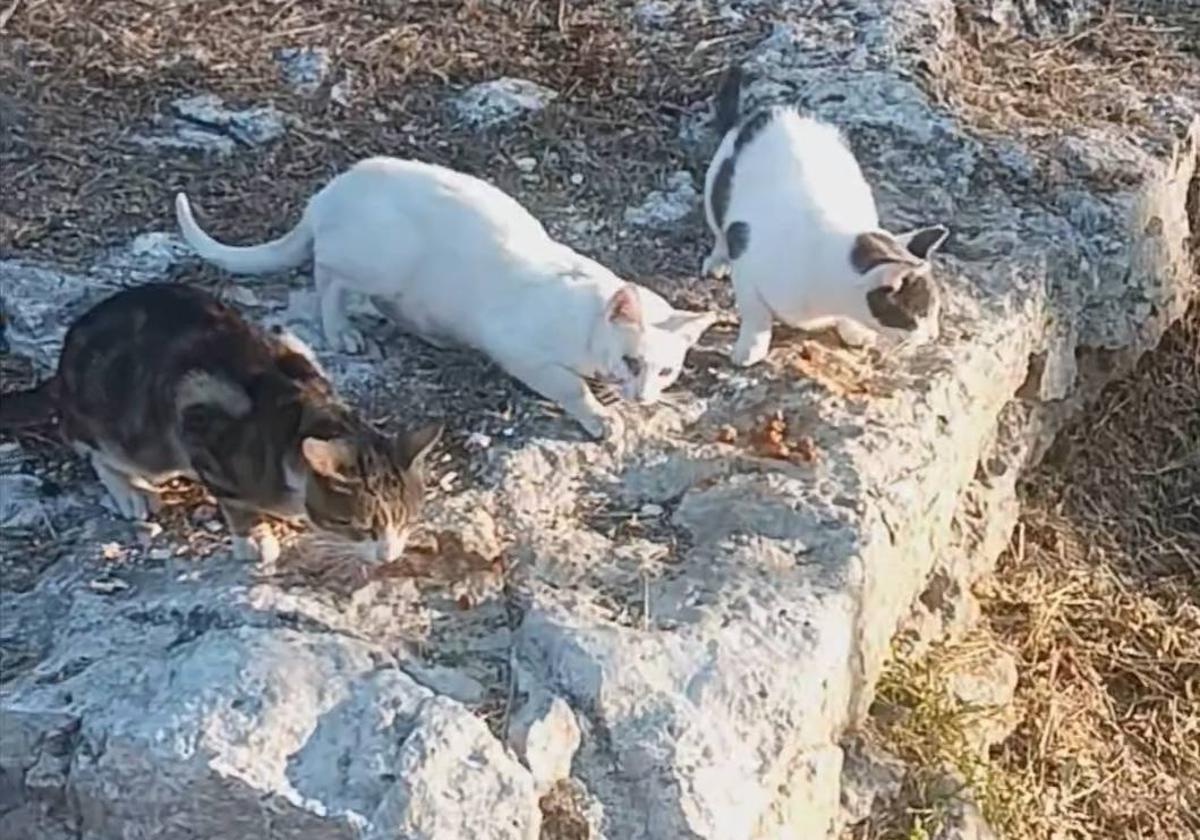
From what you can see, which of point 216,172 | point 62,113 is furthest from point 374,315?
point 62,113

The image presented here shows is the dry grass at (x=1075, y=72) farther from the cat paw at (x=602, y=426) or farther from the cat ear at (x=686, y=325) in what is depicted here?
the cat paw at (x=602, y=426)

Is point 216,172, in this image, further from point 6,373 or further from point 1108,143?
point 1108,143

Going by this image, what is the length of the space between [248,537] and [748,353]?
44.1 inches

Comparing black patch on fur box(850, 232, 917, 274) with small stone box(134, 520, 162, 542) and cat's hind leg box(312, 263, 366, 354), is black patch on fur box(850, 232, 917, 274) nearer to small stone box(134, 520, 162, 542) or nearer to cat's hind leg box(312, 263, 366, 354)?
cat's hind leg box(312, 263, 366, 354)

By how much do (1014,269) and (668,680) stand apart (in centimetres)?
162

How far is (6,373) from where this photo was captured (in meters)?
4.14

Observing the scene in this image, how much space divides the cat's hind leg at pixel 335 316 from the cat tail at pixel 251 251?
0.39ft

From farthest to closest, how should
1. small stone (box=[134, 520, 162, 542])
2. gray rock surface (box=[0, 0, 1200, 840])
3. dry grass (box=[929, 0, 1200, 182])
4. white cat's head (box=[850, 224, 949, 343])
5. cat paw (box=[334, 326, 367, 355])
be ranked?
dry grass (box=[929, 0, 1200, 182])
cat paw (box=[334, 326, 367, 355])
white cat's head (box=[850, 224, 949, 343])
small stone (box=[134, 520, 162, 542])
gray rock surface (box=[0, 0, 1200, 840])

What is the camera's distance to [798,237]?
14.0ft

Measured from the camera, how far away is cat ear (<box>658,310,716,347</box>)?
157 inches

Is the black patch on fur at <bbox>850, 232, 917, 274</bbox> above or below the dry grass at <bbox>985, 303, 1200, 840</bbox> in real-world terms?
above

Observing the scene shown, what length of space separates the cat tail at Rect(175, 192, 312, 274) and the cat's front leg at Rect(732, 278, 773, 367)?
863mm

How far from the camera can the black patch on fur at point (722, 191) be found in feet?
14.7

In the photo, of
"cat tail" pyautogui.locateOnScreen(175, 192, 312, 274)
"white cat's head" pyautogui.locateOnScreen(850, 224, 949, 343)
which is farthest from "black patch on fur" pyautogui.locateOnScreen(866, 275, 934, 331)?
"cat tail" pyautogui.locateOnScreen(175, 192, 312, 274)
